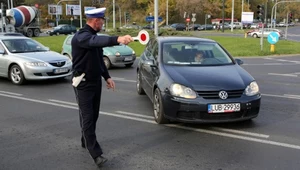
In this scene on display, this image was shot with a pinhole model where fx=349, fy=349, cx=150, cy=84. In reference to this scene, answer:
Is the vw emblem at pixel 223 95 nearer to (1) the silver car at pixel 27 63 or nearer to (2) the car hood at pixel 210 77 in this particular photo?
(2) the car hood at pixel 210 77

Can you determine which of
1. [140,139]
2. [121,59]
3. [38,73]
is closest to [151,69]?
[140,139]

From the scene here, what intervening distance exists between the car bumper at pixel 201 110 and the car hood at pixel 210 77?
22 cm

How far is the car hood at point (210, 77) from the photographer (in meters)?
5.62

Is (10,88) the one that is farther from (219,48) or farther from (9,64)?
(219,48)

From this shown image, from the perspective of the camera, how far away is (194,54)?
6.90 m

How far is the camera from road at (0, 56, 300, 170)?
443 cm

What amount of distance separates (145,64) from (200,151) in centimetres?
327

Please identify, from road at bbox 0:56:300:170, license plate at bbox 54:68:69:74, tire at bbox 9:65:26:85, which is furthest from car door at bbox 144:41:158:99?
tire at bbox 9:65:26:85

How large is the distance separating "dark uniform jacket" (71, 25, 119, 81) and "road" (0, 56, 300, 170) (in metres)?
1.17

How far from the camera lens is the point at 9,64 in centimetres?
1088

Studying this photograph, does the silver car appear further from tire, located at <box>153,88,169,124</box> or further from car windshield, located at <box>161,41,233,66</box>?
tire, located at <box>153,88,169,124</box>

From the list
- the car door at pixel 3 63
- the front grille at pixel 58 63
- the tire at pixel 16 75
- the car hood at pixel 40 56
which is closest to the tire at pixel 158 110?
the front grille at pixel 58 63

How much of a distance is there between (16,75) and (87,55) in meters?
7.59

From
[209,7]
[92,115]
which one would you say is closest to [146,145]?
[92,115]
